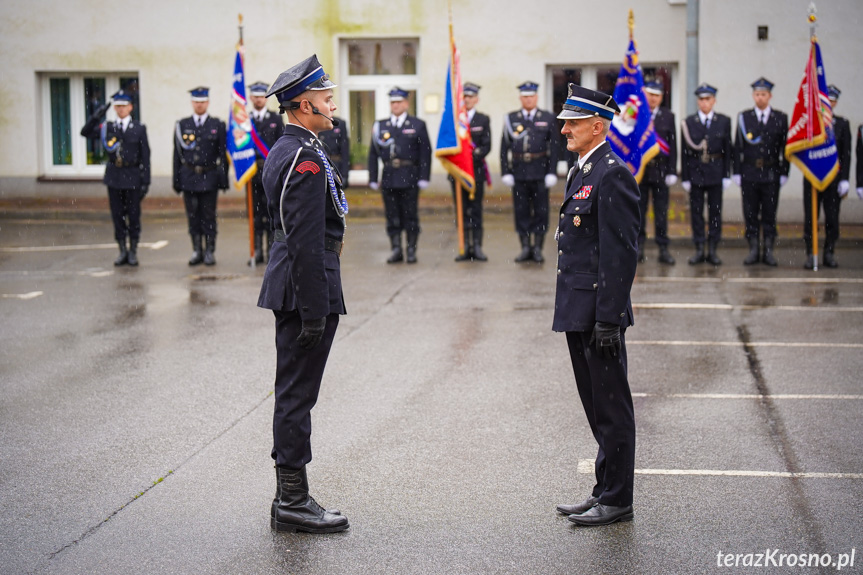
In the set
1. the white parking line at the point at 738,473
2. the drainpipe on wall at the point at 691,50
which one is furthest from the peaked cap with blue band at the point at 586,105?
the drainpipe on wall at the point at 691,50

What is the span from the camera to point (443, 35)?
1945cm

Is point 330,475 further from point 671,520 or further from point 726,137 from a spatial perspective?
point 726,137

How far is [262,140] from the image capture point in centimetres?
1338

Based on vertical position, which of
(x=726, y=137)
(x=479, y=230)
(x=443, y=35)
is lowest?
(x=479, y=230)

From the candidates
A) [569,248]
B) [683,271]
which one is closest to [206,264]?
[683,271]

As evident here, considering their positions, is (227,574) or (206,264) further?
(206,264)

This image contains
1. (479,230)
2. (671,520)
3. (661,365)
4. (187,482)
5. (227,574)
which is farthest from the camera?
(479,230)

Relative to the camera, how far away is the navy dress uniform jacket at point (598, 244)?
4516 millimetres

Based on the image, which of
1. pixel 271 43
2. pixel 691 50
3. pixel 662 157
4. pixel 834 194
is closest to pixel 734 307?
pixel 834 194

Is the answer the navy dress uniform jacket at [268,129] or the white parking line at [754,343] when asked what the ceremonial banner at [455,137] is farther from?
the white parking line at [754,343]

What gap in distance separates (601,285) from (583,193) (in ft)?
1.43

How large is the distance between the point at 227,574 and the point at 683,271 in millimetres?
9249

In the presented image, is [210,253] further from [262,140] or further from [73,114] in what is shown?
[73,114]

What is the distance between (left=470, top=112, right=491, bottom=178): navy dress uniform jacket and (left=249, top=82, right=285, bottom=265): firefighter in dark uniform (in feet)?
8.22
